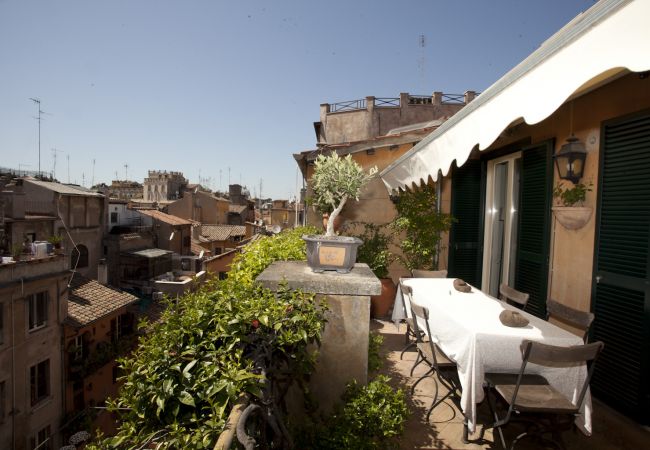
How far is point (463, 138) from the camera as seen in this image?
326cm

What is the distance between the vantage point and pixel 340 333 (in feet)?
8.12

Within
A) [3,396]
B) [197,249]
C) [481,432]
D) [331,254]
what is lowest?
[3,396]

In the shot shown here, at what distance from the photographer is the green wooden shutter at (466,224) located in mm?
6504

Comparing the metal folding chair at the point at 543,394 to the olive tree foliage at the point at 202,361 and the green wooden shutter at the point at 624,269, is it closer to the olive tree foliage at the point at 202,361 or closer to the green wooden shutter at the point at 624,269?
the green wooden shutter at the point at 624,269

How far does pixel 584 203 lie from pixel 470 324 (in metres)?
2.30

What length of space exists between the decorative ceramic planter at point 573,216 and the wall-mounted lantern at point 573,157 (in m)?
0.33

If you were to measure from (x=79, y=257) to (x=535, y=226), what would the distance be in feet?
78.8

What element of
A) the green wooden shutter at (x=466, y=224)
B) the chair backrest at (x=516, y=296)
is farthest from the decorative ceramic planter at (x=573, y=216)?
the green wooden shutter at (x=466, y=224)

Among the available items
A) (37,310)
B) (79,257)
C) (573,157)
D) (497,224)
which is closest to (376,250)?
(497,224)

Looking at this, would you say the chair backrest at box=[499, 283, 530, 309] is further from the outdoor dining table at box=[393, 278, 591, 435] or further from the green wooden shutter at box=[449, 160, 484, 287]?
the green wooden shutter at box=[449, 160, 484, 287]

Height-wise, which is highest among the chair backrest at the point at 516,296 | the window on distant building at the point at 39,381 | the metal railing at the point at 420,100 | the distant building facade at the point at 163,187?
the metal railing at the point at 420,100

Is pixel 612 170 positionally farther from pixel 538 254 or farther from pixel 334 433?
pixel 334 433

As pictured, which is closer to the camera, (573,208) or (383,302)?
(573,208)

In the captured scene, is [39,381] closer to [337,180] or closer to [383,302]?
[383,302]
